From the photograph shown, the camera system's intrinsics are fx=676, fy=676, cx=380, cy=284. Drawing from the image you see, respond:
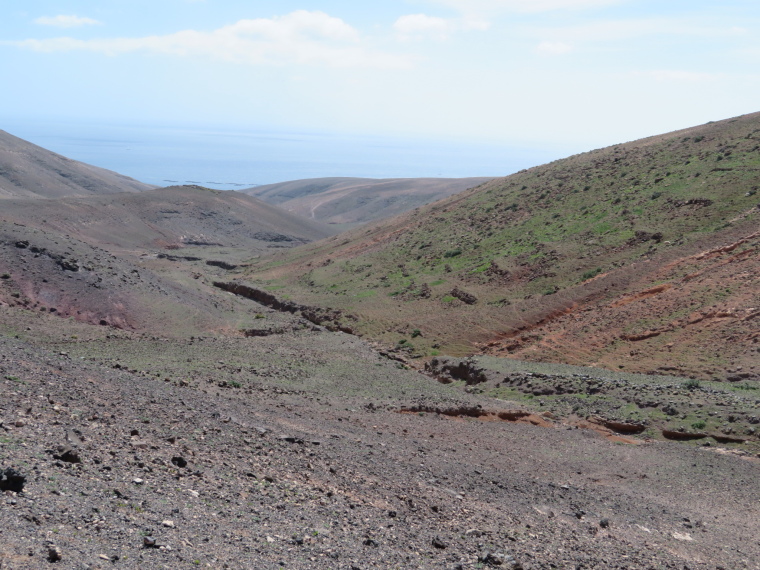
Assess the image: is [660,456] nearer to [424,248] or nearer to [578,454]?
[578,454]

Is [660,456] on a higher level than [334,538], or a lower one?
lower

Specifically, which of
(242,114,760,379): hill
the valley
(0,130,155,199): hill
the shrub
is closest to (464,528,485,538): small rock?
the valley

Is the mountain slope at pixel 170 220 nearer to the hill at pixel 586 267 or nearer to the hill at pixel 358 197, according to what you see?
the hill at pixel 586 267

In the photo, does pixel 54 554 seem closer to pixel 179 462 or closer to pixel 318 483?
pixel 179 462

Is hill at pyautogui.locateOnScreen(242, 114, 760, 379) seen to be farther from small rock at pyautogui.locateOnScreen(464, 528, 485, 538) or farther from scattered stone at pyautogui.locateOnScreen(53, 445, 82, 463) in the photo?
scattered stone at pyautogui.locateOnScreen(53, 445, 82, 463)

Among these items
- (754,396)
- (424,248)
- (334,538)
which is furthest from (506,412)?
(424,248)

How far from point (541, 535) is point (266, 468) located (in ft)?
12.2

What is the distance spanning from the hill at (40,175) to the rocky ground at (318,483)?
212 ft

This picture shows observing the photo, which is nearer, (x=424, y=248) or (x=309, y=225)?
(x=424, y=248)

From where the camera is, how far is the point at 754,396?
15984 millimetres

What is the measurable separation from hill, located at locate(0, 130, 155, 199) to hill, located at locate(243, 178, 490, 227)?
32.1 metres

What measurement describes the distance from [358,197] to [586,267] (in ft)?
290

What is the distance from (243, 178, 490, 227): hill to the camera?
105 m

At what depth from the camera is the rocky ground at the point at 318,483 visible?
626 centimetres
